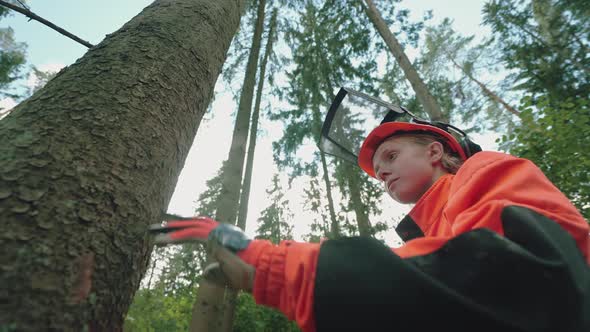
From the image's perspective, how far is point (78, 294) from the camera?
668 millimetres

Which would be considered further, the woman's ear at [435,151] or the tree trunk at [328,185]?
the tree trunk at [328,185]

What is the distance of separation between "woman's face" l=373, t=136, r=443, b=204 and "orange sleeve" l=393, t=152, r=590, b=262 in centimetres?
56

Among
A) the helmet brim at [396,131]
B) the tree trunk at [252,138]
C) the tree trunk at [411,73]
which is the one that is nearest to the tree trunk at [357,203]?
the tree trunk at [252,138]

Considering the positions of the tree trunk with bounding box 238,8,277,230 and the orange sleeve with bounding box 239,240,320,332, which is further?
the tree trunk with bounding box 238,8,277,230

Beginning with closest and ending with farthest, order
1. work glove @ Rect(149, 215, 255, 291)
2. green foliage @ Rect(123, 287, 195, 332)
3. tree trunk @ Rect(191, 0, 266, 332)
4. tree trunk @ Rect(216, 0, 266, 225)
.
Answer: work glove @ Rect(149, 215, 255, 291) < tree trunk @ Rect(191, 0, 266, 332) < tree trunk @ Rect(216, 0, 266, 225) < green foliage @ Rect(123, 287, 195, 332)

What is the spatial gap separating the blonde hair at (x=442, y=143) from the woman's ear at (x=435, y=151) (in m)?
0.03

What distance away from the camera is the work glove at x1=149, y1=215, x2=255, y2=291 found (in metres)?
0.78

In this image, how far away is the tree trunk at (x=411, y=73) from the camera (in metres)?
5.28

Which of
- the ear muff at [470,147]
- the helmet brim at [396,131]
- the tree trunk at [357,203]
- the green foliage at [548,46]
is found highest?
the green foliage at [548,46]

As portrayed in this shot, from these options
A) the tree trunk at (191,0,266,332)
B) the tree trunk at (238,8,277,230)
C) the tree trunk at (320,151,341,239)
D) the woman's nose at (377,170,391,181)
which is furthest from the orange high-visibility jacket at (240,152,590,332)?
the tree trunk at (320,151,341,239)

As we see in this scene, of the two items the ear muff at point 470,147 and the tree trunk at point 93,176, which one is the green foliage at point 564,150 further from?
the tree trunk at point 93,176

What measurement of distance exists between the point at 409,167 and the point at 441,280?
1.07 m

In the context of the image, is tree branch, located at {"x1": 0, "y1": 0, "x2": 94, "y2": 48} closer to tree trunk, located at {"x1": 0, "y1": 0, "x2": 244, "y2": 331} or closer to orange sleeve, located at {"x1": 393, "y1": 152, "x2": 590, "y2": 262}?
tree trunk, located at {"x1": 0, "y1": 0, "x2": 244, "y2": 331}

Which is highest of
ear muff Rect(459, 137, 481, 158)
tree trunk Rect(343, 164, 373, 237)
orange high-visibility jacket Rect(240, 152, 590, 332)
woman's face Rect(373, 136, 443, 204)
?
tree trunk Rect(343, 164, 373, 237)
